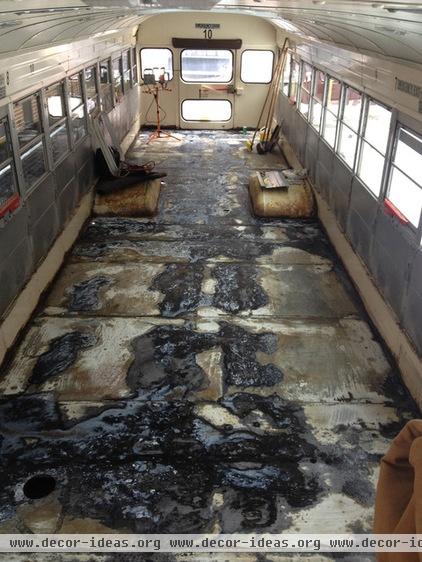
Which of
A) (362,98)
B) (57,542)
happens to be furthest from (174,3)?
(57,542)

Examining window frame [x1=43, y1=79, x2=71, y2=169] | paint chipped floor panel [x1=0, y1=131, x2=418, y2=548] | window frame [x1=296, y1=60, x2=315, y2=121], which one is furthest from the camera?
window frame [x1=296, y1=60, x2=315, y2=121]

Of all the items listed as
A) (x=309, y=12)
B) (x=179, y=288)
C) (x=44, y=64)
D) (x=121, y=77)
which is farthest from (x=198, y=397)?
(x=121, y=77)

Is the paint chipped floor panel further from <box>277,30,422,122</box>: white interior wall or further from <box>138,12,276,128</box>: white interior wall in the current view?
<box>138,12,276,128</box>: white interior wall

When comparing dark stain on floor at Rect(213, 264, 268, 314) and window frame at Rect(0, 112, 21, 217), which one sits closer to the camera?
window frame at Rect(0, 112, 21, 217)

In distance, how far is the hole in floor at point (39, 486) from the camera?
3.45 meters

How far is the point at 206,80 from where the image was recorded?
13031mm

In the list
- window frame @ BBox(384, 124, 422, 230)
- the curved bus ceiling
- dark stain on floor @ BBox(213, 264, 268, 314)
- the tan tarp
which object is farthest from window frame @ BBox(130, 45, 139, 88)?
the tan tarp

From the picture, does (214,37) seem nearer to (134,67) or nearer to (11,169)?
(134,67)

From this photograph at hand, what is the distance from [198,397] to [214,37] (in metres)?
10.4

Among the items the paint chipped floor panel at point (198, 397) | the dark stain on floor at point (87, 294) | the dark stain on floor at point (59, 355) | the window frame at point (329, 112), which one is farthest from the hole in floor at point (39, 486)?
the window frame at point (329, 112)

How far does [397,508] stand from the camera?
154 cm

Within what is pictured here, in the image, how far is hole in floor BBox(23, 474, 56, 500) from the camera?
345 centimetres

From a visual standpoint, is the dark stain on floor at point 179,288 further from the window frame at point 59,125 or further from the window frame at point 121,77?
the window frame at point 121,77

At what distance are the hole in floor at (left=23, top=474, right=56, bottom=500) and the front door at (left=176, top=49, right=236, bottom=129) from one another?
1121 centimetres
